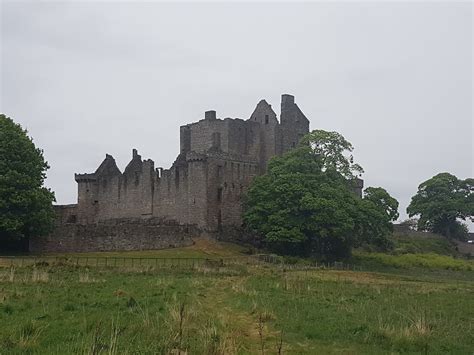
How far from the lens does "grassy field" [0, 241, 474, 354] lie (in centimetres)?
1348

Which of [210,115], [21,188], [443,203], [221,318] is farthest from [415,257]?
[221,318]

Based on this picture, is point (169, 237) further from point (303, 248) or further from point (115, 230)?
point (303, 248)

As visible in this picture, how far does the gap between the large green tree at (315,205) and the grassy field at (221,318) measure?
93.2ft

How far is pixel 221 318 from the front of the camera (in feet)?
57.0

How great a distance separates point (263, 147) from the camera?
3187 inches

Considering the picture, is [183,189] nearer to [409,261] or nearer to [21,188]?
[21,188]

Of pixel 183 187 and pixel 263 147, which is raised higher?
pixel 263 147

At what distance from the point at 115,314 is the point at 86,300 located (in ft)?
12.5

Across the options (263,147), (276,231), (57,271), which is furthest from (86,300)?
(263,147)

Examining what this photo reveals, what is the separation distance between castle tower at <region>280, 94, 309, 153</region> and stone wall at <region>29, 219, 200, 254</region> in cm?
2296

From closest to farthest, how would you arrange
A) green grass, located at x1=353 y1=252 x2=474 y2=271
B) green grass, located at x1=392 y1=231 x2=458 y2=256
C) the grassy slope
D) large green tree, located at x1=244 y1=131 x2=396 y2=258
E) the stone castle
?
1. large green tree, located at x1=244 y1=131 x2=396 y2=258
2. the stone castle
3. green grass, located at x1=353 y1=252 x2=474 y2=271
4. the grassy slope
5. green grass, located at x1=392 y1=231 x2=458 y2=256

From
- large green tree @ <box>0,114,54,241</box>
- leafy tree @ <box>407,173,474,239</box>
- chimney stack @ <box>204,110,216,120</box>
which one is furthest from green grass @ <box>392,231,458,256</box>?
large green tree @ <box>0,114,54,241</box>

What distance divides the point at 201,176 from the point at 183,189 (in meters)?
3.09

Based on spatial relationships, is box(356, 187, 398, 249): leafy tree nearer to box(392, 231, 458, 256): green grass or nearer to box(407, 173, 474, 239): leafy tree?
box(392, 231, 458, 256): green grass
